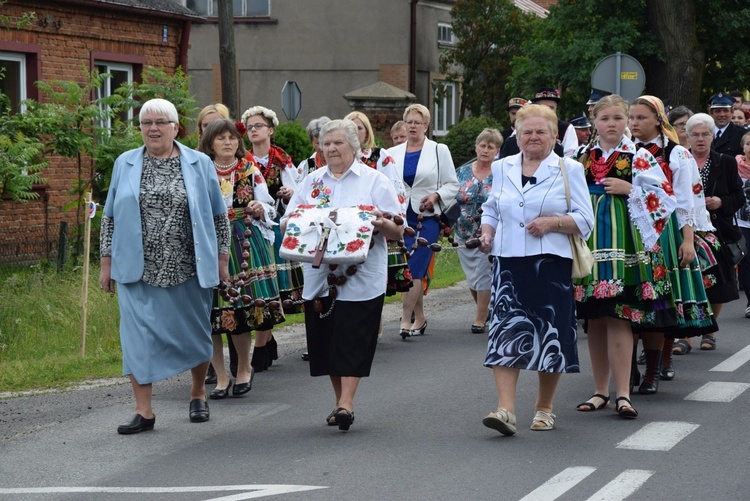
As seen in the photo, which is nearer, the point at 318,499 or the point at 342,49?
the point at 318,499

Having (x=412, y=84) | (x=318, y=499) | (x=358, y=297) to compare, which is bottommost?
(x=318, y=499)

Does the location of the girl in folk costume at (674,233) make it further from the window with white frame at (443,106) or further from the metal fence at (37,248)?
the window with white frame at (443,106)

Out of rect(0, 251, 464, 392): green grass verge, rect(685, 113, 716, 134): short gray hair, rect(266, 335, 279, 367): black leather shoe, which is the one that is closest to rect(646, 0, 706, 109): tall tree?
rect(0, 251, 464, 392): green grass verge

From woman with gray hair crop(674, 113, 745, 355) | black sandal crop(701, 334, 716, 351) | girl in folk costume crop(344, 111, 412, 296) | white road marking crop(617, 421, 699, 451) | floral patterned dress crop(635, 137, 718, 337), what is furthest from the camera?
black sandal crop(701, 334, 716, 351)

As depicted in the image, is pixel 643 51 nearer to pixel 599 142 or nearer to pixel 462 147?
pixel 462 147

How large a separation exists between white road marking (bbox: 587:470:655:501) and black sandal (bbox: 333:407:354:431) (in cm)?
177

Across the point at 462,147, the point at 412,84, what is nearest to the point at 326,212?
the point at 462,147

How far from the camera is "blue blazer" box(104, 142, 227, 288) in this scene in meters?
7.80

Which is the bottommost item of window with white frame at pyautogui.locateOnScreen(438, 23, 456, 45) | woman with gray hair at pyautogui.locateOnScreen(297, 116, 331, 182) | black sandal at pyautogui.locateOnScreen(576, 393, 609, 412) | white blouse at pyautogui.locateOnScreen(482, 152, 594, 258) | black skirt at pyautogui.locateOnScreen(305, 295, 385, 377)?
black sandal at pyautogui.locateOnScreen(576, 393, 609, 412)

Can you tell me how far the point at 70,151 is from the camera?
16266 millimetres

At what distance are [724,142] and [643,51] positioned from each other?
15.2 m

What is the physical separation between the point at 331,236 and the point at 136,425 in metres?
1.64

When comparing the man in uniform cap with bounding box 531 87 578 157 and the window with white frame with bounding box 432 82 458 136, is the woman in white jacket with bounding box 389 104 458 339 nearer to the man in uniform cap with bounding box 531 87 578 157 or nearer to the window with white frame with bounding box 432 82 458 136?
the man in uniform cap with bounding box 531 87 578 157

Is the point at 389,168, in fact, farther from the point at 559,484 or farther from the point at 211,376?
the point at 559,484
